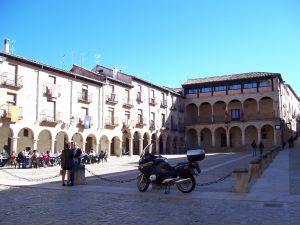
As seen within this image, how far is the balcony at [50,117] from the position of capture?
31.3 meters

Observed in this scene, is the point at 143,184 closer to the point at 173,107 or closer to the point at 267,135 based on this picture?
the point at 173,107

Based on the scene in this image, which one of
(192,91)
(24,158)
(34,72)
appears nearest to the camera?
(24,158)

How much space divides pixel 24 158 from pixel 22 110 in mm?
6821

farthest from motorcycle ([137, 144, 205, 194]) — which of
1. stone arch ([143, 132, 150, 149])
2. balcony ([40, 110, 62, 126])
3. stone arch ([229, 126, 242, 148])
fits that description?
stone arch ([229, 126, 242, 148])

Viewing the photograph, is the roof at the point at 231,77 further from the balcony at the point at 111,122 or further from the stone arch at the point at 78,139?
the stone arch at the point at 78,139

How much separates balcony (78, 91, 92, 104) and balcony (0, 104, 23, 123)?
7646 millimetres

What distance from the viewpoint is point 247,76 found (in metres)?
50.9

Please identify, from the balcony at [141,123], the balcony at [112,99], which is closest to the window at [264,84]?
the balcony at [141,123]

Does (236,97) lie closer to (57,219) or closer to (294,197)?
(294,197)

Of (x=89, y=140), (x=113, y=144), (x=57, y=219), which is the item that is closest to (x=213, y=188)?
(x=57, y=219)

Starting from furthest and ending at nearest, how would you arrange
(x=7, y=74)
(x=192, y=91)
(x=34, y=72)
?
(x=192, y=91) < (x=34, y=72) < (x=7, y=74)

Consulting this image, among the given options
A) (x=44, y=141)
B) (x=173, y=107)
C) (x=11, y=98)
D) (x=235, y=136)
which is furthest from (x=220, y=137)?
(x=11, y=98)

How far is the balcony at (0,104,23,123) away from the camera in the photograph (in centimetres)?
2805

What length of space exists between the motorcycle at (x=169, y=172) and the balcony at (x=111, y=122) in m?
28.0
